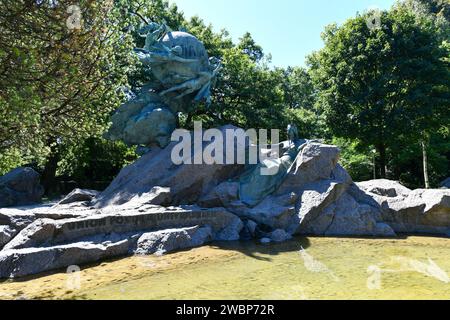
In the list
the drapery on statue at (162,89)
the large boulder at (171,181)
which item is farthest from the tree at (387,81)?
the large boulder at (171,181)

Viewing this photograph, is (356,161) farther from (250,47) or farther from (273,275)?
(273,275)

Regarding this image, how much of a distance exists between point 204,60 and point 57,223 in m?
9.15

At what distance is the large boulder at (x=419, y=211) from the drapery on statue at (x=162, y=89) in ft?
24.1

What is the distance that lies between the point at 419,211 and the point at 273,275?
6.55 meters

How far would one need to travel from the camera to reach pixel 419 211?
11562 millimetres

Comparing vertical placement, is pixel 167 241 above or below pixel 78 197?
below

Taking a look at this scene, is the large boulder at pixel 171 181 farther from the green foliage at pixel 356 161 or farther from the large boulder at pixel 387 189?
the green foliage at pixel 356 161

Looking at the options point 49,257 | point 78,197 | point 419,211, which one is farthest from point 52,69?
point 419,211

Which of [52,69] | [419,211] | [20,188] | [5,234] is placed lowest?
[5,234]

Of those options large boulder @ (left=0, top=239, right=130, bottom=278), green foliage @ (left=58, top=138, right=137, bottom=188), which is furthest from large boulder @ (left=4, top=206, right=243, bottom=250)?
green foliage @ (left=58, top=138, right=137, bottom=188)

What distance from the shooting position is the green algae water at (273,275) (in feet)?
20.2

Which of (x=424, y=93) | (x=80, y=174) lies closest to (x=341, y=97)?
(x=424, y=93)

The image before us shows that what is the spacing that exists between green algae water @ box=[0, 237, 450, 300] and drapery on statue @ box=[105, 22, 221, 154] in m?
6.08

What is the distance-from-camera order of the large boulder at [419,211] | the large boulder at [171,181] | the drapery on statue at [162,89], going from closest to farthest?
1. the large boulder at [419,211]
2. the large boulder at [171,181]
3. the drapery on statue at [162,89]
